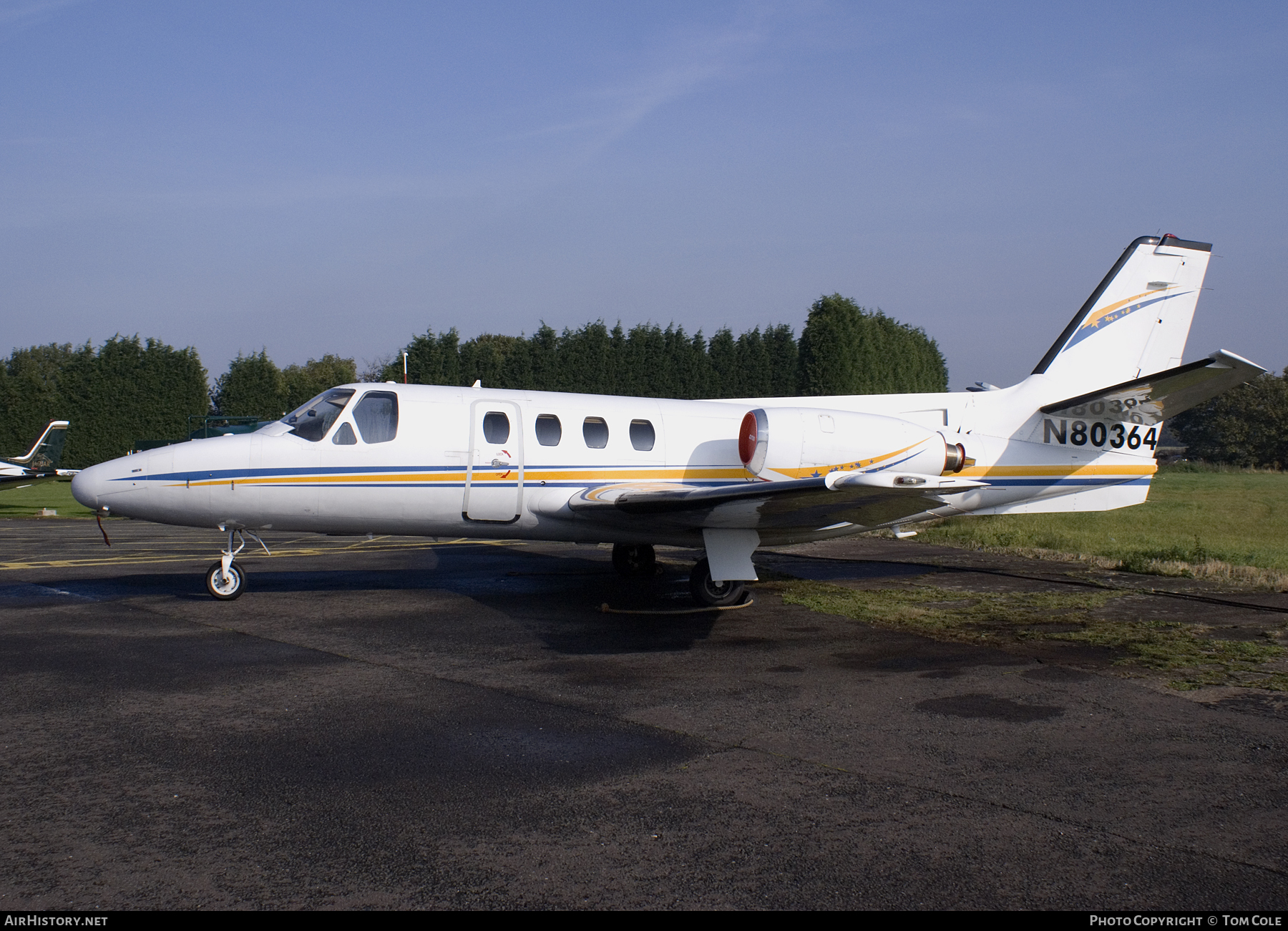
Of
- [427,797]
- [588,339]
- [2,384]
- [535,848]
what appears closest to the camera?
[535,848]

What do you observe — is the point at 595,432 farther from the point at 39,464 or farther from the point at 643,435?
the point at 39,464

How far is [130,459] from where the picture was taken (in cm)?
1174

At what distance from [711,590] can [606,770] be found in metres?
6.70

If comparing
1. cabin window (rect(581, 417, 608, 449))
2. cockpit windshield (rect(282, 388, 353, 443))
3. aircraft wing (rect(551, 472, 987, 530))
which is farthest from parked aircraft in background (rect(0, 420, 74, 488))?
aircraft wing (rect(551, 472, 987, 530))

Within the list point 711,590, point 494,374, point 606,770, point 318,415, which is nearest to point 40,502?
point 494,374

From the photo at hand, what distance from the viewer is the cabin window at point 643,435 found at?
12984 mm

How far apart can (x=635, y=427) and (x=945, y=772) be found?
25.2 feet

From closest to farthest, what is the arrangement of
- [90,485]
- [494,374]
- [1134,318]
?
[90,485] < [1134,318] < [494,374]

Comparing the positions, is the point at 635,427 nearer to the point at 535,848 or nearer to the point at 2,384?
the point at 535,848

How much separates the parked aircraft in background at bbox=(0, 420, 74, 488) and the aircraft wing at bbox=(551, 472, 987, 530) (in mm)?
27026

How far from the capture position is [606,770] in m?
6.12

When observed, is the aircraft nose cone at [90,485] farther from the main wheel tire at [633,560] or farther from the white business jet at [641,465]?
the main wheel tire at [633,560]
